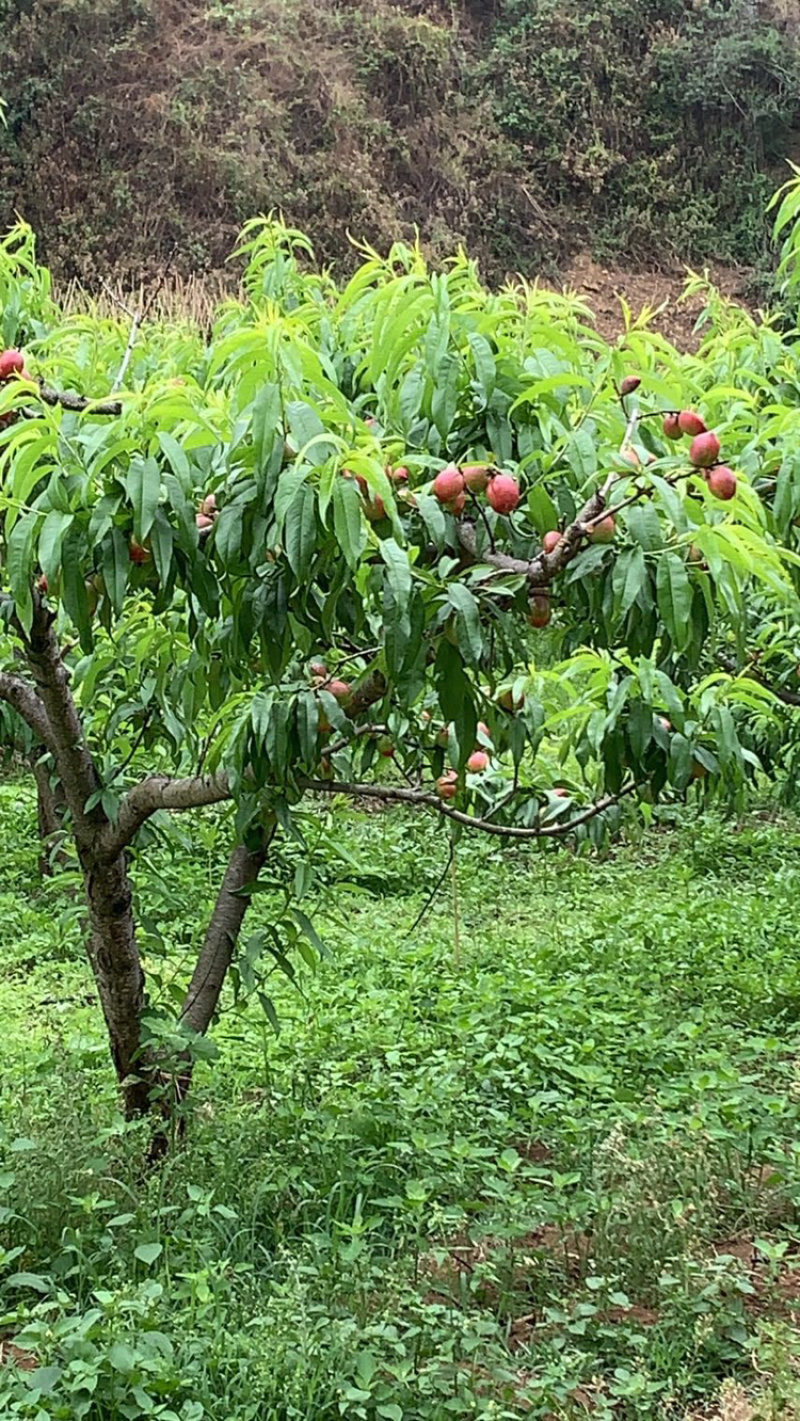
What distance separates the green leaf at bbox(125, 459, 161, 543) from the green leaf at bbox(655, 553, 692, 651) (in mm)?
562

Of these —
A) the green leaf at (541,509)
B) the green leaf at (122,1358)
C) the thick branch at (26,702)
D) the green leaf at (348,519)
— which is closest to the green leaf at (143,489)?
the green leaf at (348,519)

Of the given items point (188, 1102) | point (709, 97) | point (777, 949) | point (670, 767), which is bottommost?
point (777, 949)

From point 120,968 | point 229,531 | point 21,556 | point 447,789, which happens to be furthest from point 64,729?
point 229,531

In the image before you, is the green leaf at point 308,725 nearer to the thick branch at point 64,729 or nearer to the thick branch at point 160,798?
the thick branch at point 160,798

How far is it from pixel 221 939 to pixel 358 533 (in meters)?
1.45

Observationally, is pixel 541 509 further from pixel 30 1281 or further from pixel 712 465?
pixel 30 1281

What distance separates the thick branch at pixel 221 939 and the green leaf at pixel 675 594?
129cm

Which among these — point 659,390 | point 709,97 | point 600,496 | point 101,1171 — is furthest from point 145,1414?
point 709,97

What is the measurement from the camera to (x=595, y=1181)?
7.79ft

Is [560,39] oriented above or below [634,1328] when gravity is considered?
above

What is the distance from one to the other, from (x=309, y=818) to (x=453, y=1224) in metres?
0.88

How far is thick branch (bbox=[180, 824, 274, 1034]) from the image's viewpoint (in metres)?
2.47

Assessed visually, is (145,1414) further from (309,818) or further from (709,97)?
(709,97)

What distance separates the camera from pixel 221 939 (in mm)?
2490
